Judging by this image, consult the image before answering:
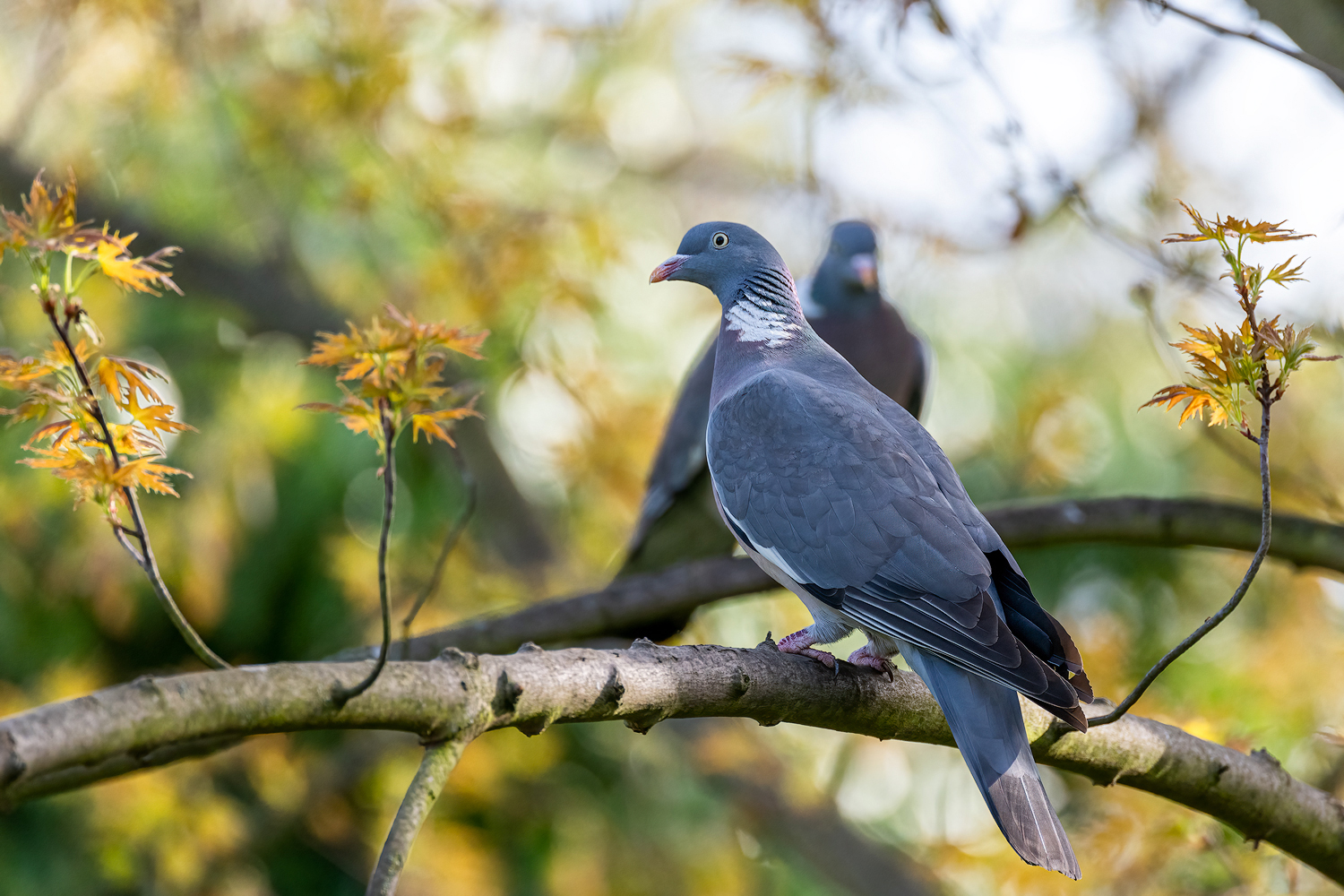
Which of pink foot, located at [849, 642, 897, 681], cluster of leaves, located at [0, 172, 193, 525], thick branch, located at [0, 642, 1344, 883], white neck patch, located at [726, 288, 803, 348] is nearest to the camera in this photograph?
thick branch, located at [0, 642, 1344, 883]

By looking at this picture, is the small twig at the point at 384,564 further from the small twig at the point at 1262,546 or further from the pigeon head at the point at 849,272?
the pigeon head at the point at 849,272

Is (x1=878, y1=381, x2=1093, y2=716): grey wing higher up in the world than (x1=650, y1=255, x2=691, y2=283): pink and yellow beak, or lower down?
lower down

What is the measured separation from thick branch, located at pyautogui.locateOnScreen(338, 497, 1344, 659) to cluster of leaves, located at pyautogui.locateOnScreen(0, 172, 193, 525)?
1.06 m

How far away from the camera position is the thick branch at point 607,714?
111cm

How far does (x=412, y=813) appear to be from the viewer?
125cm

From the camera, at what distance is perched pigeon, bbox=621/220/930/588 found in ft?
11.6

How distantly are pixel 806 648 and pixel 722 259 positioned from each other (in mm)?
985

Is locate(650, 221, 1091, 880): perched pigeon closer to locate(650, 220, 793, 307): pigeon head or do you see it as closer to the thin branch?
locate(650, 220, 793, 307): pigeon head

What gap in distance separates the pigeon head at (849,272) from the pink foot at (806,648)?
5.31 ft

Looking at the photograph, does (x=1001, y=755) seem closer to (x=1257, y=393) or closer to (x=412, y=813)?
(x=1257, y=393)

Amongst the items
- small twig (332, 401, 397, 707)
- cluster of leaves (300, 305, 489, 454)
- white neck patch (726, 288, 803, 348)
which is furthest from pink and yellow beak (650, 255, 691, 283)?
small twig (332, 401, 397, 707)

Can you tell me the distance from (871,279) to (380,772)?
325 cm

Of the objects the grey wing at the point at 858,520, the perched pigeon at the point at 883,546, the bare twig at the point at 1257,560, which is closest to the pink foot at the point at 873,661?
the perched pigeon at the point at 883,546

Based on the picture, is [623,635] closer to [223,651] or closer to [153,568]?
[153,568]
